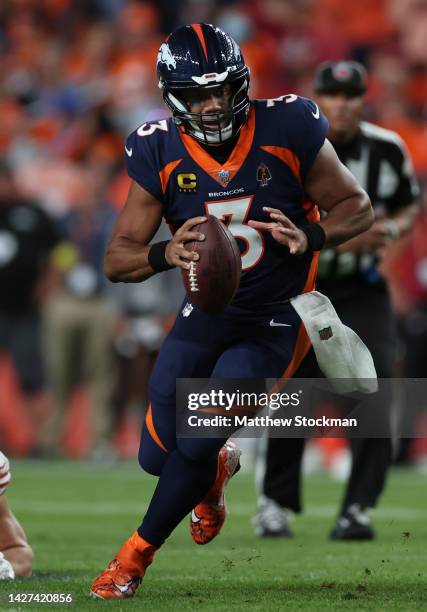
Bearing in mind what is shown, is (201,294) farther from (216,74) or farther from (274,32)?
(274,32)

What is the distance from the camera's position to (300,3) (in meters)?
14.0

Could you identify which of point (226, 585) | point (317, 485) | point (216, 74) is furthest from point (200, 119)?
point (317, 485)

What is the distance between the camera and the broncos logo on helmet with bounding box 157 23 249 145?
438cm

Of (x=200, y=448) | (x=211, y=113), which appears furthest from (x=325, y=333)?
(x=211, y=113)

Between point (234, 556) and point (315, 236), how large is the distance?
174 centimetres

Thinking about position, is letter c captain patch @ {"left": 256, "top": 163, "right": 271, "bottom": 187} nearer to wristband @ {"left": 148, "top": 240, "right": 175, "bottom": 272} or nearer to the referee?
wristband @ {"left": 148, "top": 240, "right": 175, "bottom": 272}

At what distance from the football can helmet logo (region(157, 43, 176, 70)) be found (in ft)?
1.79

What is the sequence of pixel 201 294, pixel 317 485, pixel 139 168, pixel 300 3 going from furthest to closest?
pixel 300 3
pixel 317 485
pixel 139 168
pixel 201 294

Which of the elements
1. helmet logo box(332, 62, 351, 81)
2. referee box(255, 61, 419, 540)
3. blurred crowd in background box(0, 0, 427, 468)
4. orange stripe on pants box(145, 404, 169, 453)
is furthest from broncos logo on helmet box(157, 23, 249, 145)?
blurred crowd in background box(0, 0, 427, 468)

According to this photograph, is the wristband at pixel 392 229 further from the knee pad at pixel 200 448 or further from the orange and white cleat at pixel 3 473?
the orange and white cleat at pixel 3 473

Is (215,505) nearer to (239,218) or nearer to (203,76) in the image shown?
(239,218)

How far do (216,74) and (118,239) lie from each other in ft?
2.15

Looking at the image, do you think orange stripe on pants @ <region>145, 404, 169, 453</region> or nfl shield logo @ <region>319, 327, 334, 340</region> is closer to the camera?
nfl shield logo @ <region>319, 327, 334, 340</region>

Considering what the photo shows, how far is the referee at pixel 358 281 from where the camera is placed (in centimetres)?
627
